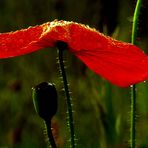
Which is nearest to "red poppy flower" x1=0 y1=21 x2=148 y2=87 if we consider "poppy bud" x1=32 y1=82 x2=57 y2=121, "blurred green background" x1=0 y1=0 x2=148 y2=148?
"poppy bud" x1=32 y1=82 x2=57 y2=121

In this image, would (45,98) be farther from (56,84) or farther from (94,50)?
(56,84)

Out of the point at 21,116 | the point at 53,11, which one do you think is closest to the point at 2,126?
the point at 21,116

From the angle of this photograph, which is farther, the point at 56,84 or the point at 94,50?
the point at 56,84

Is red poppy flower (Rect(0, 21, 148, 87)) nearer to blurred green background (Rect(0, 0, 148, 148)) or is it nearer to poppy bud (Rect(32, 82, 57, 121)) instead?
poppy bud (Rect(32, 82, 57, 121))

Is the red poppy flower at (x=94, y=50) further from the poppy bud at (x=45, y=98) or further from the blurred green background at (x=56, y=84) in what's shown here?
the blurred green background at (x=56, y=84)

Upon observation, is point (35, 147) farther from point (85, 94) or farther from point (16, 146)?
point (85, 94)

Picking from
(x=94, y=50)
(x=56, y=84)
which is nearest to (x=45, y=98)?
(x=94, y=50)

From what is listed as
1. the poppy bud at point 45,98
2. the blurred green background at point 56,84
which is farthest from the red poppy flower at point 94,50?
the blurred green background at point 56,84
